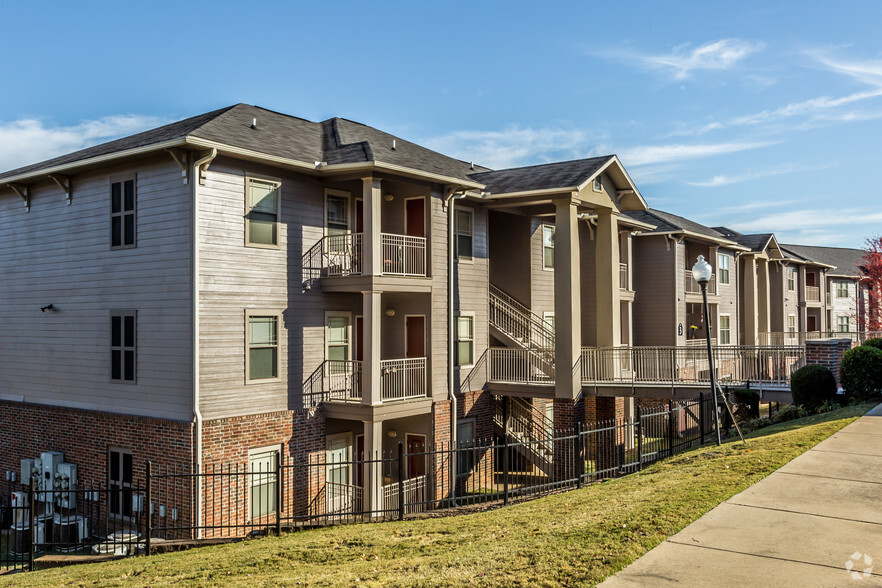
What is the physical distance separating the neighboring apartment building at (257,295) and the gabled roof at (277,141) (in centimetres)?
9

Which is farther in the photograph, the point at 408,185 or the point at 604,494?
the point at 408,185

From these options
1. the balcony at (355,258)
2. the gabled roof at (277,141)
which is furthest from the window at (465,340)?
the gabled roof at (277,141)

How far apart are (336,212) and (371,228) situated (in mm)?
1962

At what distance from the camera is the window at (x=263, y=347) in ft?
54.4

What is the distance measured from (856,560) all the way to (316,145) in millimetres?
15773

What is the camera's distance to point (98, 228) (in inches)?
705

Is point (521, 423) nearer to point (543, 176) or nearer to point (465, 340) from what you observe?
point (465, 340)

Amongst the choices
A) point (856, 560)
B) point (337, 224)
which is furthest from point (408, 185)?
point (856, 560)

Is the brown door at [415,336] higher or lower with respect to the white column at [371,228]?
lower

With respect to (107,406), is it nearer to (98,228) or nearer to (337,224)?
(98,228)

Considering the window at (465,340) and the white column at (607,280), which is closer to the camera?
the window at (465,340)

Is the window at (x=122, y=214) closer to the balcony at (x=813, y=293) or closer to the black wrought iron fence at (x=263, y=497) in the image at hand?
the black wrought iron fence at (x=263, y=497)

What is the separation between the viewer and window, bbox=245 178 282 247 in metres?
16.6

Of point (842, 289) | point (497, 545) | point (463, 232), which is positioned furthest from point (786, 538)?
point (842, 289)
